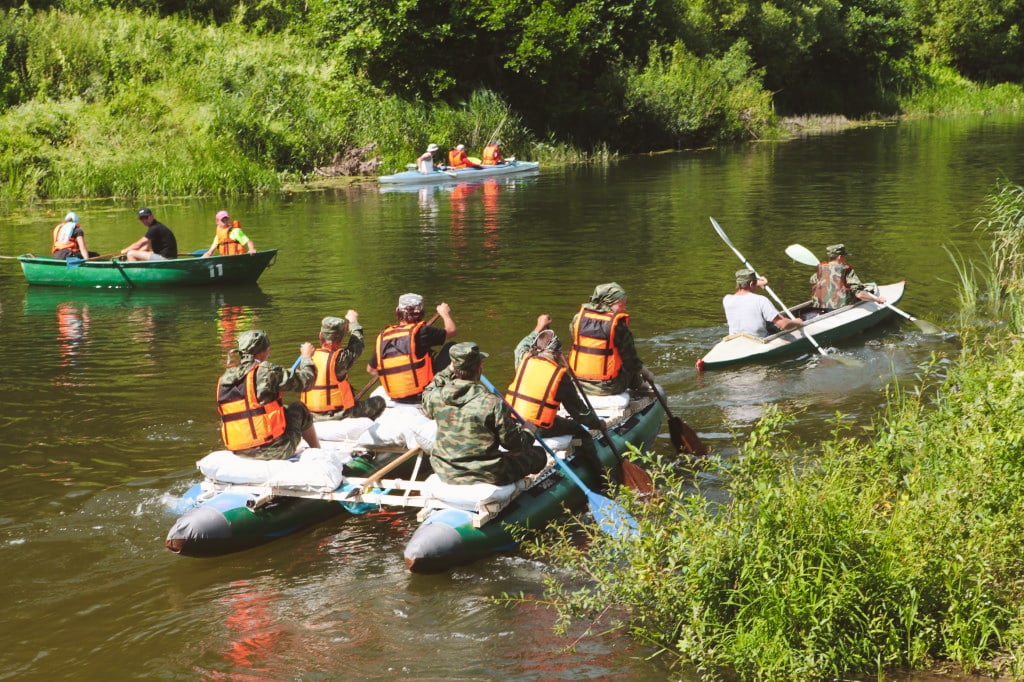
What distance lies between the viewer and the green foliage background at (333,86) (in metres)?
32.2

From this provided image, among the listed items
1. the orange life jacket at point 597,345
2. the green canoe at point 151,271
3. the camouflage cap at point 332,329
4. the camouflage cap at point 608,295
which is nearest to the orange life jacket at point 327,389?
the camouflage cap at point 332,329

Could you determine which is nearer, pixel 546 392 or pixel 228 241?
pixel 546 392

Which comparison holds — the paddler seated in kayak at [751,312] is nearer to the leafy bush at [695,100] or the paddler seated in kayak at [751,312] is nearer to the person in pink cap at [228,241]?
the person in pink cap at [228,241]

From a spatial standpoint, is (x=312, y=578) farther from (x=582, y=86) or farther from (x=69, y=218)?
(x=582, y=86)

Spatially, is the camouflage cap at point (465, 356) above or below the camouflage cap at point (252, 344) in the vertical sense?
below

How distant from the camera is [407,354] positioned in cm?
977

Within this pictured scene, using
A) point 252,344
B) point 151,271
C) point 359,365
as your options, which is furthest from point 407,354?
point 151,271

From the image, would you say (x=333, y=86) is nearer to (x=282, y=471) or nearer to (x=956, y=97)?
(x=282, y=471)

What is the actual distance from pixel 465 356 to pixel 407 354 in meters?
1.83

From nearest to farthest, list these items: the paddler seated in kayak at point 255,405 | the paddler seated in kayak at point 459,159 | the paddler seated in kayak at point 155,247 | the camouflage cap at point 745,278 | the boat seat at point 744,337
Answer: the paddler seated in kayak at point 255,405 → the camouflage cap at point 745,278 → the boat seat at point 744,337 → the paddler seated in kayak at point 155,247 → the paddler seated in kayak at point 459,159

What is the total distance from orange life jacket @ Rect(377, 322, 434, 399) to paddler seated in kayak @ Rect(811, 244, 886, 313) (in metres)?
6.89

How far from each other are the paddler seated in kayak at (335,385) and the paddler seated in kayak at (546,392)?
1.41 metres

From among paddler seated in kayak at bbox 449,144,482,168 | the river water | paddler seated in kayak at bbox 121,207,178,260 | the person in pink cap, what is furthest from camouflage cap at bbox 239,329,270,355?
paddler seated in kayak at bbox 449,144,482,168

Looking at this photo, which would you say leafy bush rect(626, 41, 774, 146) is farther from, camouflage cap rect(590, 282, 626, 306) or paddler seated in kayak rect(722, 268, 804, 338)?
camouflage cap rect(590, 282, 626, 306)
